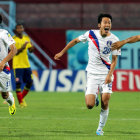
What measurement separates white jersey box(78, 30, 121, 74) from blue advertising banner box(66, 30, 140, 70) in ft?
53.0

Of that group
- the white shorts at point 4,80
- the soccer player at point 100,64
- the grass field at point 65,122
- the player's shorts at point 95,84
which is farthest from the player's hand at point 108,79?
the white shorts at point 4,80

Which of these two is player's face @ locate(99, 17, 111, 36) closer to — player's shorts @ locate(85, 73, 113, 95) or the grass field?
player's shorts @ locate(85, 73, 113, 95)

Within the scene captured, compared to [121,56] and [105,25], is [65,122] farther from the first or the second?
[121,56]

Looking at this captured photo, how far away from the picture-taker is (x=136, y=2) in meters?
29.6

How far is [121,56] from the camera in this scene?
26.0m

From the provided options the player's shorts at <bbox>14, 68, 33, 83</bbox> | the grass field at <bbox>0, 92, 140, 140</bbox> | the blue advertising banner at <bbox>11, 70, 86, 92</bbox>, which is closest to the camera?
the grass field at <bbox>0, 92, 140, 140</bbox>

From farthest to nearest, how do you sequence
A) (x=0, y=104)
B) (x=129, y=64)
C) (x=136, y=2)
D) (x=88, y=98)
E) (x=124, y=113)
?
1. (x=136, y=2)
2. (x=129, y=64)
3. (x=0, y=104)
4. (x=124, y=113)
5. (x=88, y=98)

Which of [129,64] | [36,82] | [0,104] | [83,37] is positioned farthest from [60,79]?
[83,37]

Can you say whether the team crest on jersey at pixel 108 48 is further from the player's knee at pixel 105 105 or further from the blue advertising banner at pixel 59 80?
the blue advertising banner at pixel 59 80

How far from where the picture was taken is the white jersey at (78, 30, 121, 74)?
9.71 m

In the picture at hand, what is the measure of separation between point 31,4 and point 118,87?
9.93 m

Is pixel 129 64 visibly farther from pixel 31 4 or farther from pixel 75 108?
pixel 75 108

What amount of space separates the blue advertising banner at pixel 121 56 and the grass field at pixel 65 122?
346 inches

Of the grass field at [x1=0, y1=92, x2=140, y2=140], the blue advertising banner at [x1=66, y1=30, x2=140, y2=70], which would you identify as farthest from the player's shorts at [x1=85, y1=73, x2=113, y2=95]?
the blue advertising banner at [x1=66, y1=30, x2=140, y2=70]
